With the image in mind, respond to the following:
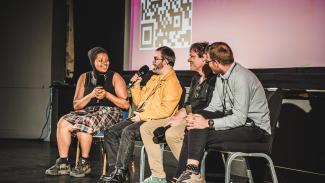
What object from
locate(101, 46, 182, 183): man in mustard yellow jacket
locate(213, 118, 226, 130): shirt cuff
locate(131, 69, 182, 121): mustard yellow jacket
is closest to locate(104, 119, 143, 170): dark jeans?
locate(101, 46, 182, 183): man in mustard yellow jacket

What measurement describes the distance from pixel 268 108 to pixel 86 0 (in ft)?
14.0

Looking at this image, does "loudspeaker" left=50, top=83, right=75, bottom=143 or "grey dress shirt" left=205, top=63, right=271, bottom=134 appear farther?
"loudspeaker" left=50, top=83, right=75, bottom=143

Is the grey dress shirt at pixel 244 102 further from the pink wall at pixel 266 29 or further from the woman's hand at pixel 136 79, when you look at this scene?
the woman's hand at pixel 136 79

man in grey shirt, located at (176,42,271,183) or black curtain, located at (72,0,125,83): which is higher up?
black curtain, located at (72,0,125,83)

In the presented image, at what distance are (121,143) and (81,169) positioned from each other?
63 centimetres

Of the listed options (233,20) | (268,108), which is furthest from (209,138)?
(233,20)

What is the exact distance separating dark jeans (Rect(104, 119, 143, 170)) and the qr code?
139 centimetres

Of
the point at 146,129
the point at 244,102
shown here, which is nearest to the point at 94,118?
the point at 146,129

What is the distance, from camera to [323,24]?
350 centimetres

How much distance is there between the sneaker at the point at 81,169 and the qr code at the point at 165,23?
1.66m

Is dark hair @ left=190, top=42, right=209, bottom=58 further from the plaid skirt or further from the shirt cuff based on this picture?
the plaid skirt

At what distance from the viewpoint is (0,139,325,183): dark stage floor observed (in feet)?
12.5

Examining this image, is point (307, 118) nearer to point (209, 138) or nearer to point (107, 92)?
point (209, 138)

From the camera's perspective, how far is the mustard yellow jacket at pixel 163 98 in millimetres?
3717
